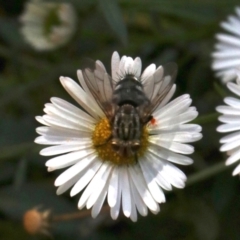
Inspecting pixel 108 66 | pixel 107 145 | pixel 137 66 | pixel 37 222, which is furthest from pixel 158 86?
pixel 108 66

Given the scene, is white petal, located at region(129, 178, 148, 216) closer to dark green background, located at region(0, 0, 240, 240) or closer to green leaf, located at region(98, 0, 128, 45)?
dark green background, located at region(0, 0, 240, 240)

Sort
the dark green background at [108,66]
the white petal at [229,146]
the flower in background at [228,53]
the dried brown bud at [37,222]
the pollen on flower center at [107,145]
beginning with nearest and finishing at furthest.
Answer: the white petal at [229,146], the pollen on flower center at [107,145], the dried brown bud at [37,222], the flower in background at [228,53], the dark green background at [108,66]

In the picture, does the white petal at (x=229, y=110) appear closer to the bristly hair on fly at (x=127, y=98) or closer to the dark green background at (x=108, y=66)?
the bristly hair on fly at (x=127, y=98)

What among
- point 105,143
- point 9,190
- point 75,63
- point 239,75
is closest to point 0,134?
point 9,190

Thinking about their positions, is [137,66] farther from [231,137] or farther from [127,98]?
[231,137]

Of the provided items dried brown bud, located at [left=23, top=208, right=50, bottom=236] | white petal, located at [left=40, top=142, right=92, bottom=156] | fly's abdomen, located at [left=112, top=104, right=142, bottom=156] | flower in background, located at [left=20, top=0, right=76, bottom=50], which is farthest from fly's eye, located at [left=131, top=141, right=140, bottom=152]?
flower in background, located at [left=20, top=0, right=76, bottom=50]

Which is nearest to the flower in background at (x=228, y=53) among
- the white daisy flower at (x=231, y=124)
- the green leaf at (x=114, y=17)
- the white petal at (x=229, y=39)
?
the white petal at (x=229, y=39)

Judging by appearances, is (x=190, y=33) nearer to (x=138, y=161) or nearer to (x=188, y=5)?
(x=188, y=5)
